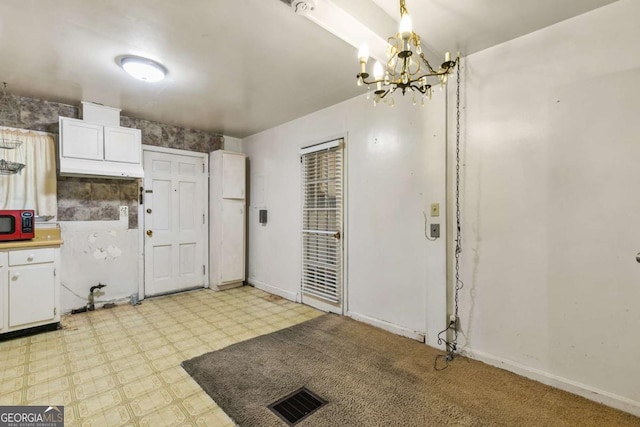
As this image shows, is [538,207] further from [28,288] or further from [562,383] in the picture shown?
[28,288]

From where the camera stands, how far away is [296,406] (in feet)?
6.21

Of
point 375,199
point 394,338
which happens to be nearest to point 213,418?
point 394,338

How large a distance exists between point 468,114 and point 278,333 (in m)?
2.72

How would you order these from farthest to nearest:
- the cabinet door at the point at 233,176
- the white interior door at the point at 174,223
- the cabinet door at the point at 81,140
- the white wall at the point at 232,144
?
1. the white wall at the point at 232,144
2. the cabinet door at the point at 233,176
3. the white interior door at the point at 174,223
4. the cabinet door at the point at 81,140

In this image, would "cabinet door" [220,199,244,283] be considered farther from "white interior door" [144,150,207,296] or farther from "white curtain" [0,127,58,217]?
"white curtain" [0,127,58,217]

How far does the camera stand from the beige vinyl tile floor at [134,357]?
184 centimetres

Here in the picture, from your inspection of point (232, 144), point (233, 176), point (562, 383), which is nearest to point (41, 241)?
point (233, 176)

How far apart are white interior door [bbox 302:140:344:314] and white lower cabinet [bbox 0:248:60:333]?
8.96ft

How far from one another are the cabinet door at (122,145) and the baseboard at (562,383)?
4259 mm

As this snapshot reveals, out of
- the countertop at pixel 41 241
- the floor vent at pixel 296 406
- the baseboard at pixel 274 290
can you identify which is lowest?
the floor vent at pixel 296 406

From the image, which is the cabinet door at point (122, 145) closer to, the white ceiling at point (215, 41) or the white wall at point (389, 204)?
the white ceiling at point (215, 41)

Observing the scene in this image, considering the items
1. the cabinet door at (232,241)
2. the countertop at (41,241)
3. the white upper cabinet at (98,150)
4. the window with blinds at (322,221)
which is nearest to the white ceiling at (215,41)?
the white upper cabinet at (98,150)

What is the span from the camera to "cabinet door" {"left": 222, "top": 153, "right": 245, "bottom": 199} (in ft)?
15.1

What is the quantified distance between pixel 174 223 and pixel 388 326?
3427 mm
